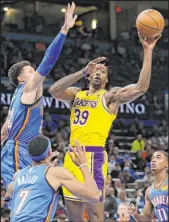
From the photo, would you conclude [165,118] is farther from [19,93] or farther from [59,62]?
[19,93]

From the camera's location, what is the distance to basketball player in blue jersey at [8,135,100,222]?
6.45 m

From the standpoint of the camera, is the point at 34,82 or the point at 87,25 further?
the point at 87,25

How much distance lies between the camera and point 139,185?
21.3 meters

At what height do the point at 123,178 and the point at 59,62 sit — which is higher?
the point at 59,62

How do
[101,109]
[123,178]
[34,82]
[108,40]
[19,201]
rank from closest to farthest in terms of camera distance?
1. [19,201]
2. [34,82]
3. [101,109]
4. [123,178]
5. [108,40]

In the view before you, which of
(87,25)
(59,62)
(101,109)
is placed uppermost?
(87,25)

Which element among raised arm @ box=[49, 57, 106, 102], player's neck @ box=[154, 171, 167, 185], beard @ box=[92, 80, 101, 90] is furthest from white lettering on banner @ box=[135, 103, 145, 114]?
beard @ box=[92, 80, 101, 90]

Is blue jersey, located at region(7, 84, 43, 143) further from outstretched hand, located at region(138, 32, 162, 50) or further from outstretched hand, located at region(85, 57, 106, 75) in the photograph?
outstretched hand, located at region(138, 32, 162, 50)

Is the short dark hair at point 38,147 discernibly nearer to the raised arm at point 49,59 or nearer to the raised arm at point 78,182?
the raised arm at point 78,182

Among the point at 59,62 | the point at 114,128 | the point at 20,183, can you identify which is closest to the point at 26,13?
the point at 59,62

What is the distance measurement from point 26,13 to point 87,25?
3530mm

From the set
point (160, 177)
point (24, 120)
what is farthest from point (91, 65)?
point (160, 177)

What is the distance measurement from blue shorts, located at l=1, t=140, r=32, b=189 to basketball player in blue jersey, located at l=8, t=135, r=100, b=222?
1627mm

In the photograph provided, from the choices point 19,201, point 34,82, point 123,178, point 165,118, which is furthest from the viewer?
point 165,118
